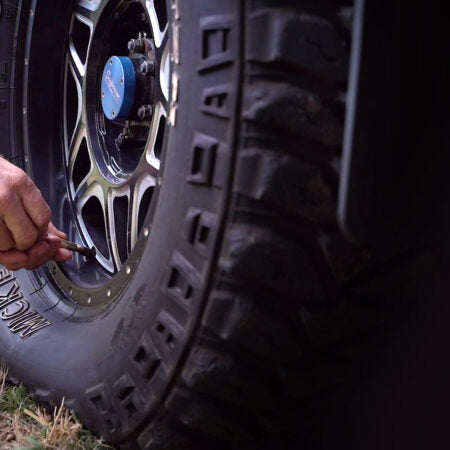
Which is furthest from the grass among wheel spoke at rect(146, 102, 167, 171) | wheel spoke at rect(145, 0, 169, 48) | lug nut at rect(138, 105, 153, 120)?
wheel spoke at rect(145, 0, 169, 48)

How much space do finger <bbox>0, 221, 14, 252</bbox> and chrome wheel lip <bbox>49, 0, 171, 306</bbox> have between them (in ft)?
0.57

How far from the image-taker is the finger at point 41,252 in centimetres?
155

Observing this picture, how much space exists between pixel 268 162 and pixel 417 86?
20cm

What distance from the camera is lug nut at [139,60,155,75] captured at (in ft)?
4.94

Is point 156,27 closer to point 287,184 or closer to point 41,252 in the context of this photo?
point 41,252

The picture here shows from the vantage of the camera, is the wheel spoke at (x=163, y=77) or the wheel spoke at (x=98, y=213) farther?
the wheel spoke at (x=98, y=213)

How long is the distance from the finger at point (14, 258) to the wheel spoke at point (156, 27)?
494 millimetres

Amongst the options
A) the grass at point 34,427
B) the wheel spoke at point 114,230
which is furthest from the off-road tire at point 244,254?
the wheel spoke at point 114,230

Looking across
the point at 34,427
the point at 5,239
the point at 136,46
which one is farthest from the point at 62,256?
the point at 136,46

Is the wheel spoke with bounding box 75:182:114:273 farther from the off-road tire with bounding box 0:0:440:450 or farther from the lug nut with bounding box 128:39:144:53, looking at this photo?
the off-road tire with bounding box 0:0:440:450

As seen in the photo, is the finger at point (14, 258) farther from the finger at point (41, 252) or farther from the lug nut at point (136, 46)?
the lug nut at point (136, 46)

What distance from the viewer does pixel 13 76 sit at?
1864 millimetres

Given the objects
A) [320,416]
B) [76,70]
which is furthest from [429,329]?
[76,70]

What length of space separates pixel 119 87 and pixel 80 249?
368 mm
